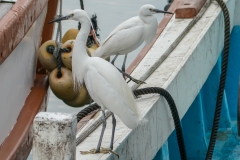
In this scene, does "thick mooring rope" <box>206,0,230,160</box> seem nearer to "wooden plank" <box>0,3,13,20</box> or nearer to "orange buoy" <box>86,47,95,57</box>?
"orange buoy" <box>86,47,95,57</box>

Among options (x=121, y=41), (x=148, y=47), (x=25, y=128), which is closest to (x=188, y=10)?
(x=148, y=47)

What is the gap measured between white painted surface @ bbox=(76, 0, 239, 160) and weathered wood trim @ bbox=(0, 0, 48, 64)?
2.42ft

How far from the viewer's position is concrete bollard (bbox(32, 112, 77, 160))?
2.68 metres

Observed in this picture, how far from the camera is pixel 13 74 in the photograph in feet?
13.6

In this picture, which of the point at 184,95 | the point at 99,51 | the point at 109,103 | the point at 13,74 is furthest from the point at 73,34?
the point at 109,103

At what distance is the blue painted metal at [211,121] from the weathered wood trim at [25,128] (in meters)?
1.02

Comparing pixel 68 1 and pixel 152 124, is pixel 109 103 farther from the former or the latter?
pixel 68 1

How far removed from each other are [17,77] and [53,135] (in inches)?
64.7

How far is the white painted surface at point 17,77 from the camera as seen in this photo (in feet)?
13.0

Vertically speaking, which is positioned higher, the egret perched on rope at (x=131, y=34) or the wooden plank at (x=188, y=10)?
the egret perched on rope at (x=131, y=34)

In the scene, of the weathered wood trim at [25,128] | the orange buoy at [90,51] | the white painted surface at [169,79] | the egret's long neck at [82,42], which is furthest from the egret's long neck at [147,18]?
the egret's long neck at [82,42]

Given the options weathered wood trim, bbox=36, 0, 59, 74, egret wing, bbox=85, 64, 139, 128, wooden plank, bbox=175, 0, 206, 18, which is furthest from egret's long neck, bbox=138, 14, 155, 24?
egret wing, bbox=85, 64, 139, 128

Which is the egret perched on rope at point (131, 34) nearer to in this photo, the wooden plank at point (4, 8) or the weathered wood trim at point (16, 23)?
the weathered wood trim at point (16, 23)

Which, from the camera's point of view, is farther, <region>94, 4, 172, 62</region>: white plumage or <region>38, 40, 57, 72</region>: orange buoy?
<region>94, 4, 172, 62</region>: white plumage
